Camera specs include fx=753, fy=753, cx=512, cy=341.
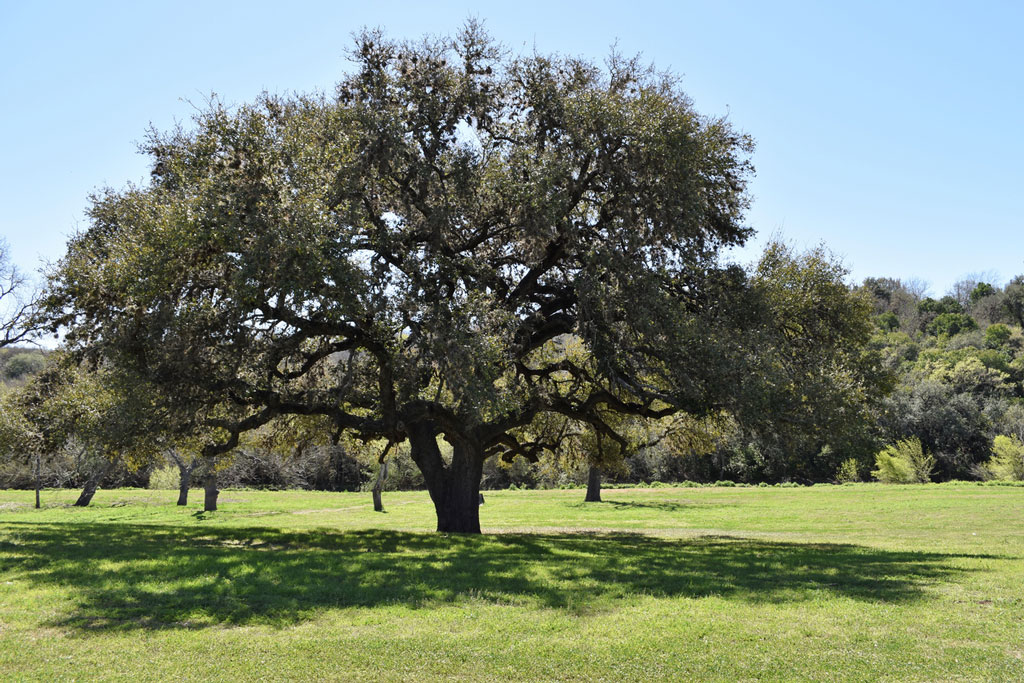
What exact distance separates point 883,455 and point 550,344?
35.2 metres

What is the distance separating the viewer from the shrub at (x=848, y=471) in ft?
176

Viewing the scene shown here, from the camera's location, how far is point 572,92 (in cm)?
1891

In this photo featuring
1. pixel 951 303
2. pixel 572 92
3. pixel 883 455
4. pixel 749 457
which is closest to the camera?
pixel 572 92

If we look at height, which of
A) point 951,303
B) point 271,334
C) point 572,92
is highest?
point 951,303

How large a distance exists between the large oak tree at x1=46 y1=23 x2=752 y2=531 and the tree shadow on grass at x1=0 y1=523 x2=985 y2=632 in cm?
329

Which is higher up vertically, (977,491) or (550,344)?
(550,344)

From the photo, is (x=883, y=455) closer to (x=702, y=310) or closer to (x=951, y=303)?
(x=702, y=310)

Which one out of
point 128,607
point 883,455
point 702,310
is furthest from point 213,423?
point 883,455

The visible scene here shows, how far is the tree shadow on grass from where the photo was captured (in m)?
10.3

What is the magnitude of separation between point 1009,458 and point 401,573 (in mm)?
49004

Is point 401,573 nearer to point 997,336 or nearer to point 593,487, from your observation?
point 593,487

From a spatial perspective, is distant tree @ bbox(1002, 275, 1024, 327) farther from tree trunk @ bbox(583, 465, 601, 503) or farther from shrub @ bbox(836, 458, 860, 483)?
tree trunk @ bbox(583, 465, 601, 503)

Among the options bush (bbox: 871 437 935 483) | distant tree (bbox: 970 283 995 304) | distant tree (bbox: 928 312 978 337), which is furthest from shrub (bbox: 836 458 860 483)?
distant tree (bbox: 970 283 995 304)

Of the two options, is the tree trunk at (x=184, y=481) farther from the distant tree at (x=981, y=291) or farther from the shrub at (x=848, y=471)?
the distant tree at (x=981, y=291)
